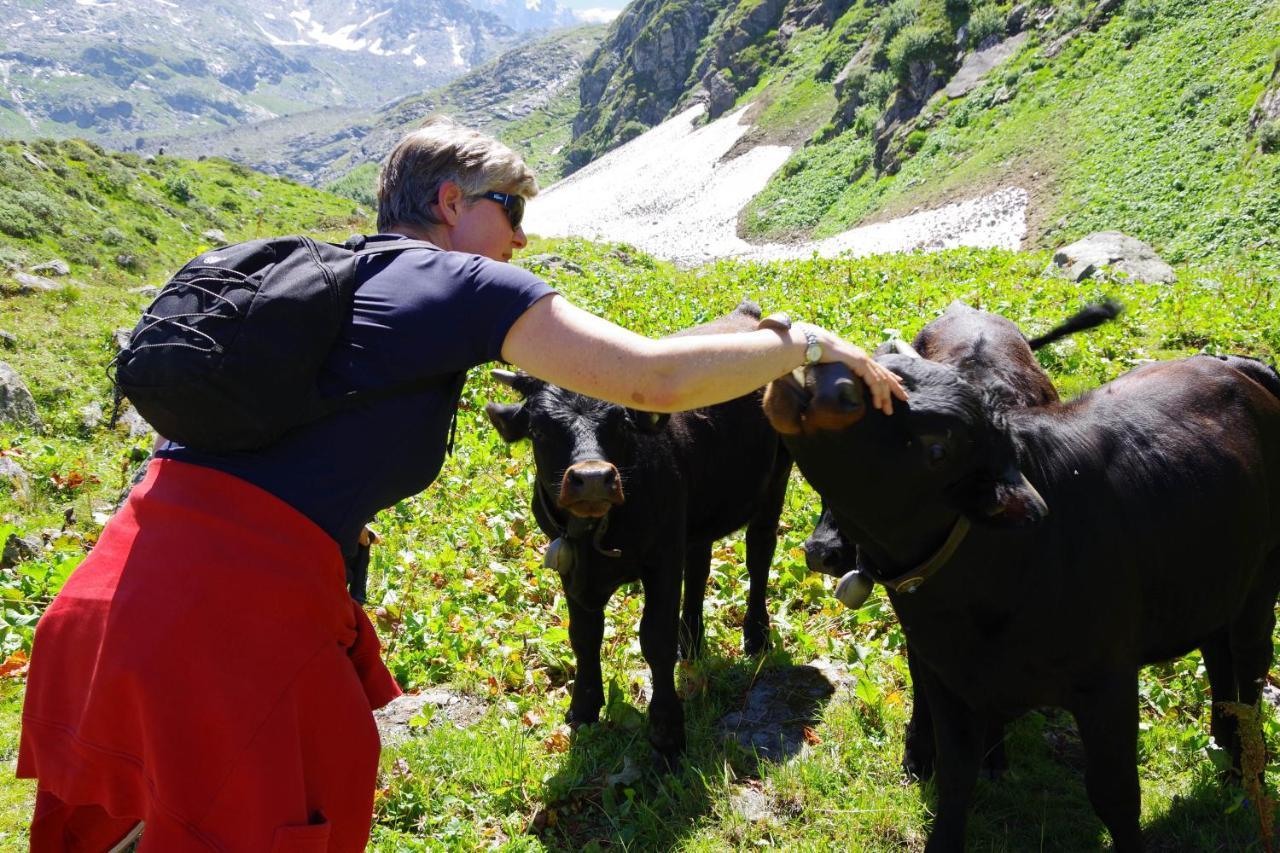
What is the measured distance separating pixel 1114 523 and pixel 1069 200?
2790 centimetres

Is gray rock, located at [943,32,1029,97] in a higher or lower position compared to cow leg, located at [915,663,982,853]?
higher

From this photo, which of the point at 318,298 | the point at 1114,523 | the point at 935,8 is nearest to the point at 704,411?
the point at 1114,523

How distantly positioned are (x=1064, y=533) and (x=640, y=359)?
188cm

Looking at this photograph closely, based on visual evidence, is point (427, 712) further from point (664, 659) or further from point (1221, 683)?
point (1221, 683)

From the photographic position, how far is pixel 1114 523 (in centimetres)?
345

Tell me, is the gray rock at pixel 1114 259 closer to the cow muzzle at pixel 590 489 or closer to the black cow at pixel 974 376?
the black cow at pixel 974 376

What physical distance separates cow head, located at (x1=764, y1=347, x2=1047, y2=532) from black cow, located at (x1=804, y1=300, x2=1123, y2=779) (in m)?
0.22

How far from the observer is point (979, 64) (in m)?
46.5

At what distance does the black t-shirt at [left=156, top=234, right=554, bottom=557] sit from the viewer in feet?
8.15

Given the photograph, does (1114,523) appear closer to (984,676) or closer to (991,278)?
(984,676)

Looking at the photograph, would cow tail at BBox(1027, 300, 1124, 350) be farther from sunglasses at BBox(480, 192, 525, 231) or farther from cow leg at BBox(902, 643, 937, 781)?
sunglasses at BBox(480, 192, 525, 231)

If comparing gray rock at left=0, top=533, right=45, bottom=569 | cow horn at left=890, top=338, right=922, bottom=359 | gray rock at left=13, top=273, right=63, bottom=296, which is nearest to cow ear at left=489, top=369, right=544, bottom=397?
cow horn at left=890, top=338, right=922, bottom=359

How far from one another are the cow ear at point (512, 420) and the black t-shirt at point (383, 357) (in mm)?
2180

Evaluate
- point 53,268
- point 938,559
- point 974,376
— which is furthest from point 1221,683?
point 53,268
